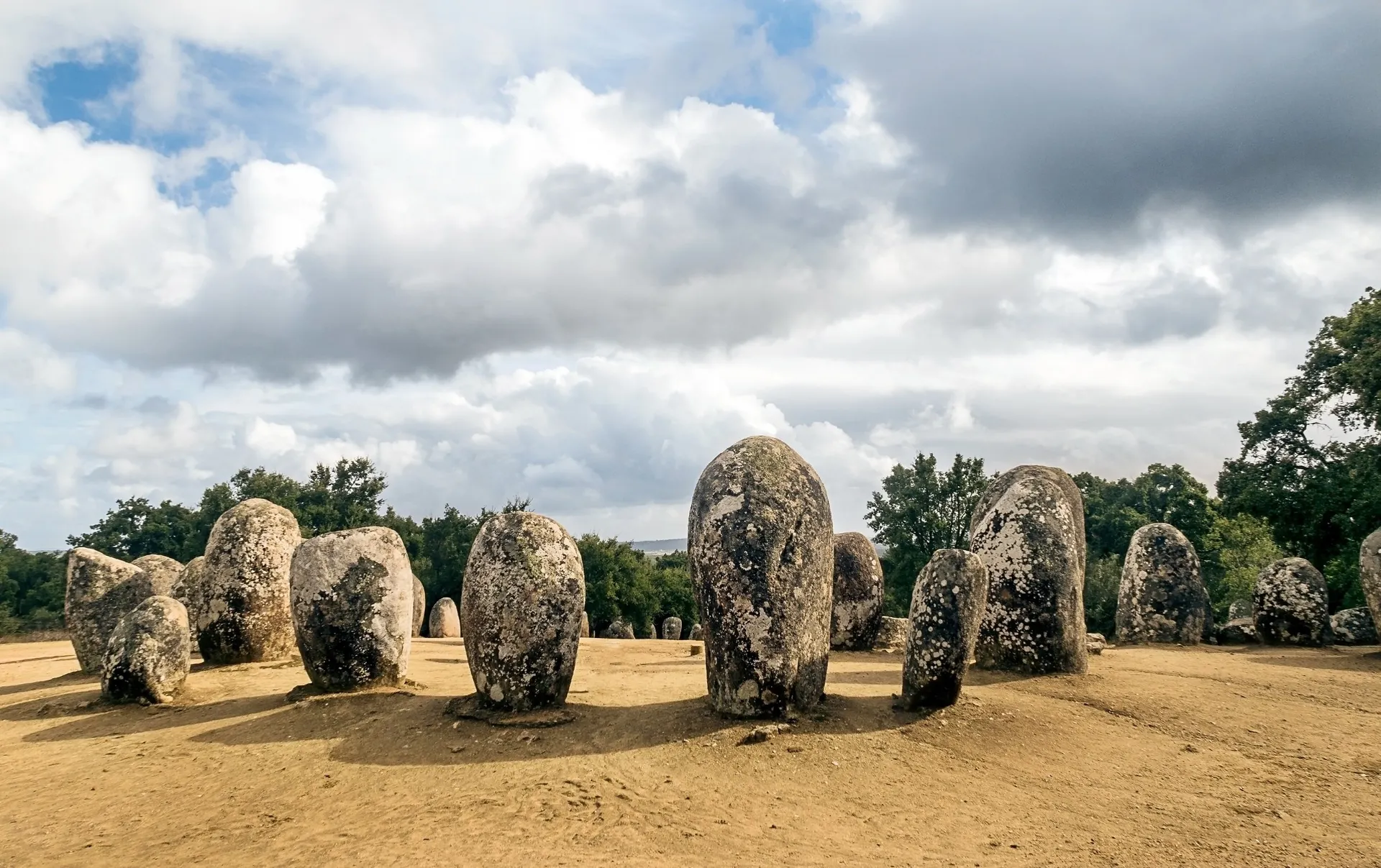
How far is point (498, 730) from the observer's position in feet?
34.4

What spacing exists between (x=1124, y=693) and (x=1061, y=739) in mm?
2772

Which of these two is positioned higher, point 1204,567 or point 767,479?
point 767,479

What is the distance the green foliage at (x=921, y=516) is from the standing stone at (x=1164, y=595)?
1693 centimetres

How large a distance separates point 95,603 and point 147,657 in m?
4.56

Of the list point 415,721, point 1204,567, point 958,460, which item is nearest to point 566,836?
point 415,721

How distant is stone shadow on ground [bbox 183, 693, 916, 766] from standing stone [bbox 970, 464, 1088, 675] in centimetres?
319

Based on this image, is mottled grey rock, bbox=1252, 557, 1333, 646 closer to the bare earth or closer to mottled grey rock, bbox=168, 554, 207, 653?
the bare earth

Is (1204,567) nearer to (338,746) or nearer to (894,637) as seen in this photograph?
(894,637)

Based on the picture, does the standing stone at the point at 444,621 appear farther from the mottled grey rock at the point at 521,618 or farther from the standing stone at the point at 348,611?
the mottled grey rock at the point at 521,618

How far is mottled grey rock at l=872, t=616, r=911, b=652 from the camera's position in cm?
1850

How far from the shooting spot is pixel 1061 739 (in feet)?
33.3

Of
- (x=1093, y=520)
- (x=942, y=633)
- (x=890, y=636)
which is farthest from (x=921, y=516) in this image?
(x=942, y=633)

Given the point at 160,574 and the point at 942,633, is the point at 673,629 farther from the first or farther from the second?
the point at 942,633

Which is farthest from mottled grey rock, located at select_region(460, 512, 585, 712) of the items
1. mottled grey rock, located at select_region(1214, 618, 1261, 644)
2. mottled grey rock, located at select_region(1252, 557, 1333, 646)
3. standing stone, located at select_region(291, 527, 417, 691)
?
mottled grey rock, located at select_region(1252, 557, 1333, 646)
